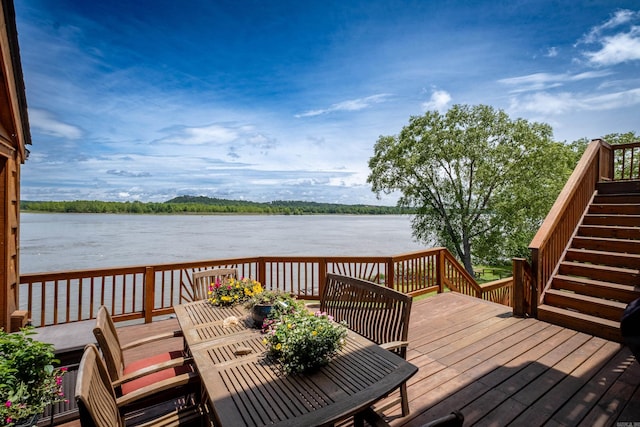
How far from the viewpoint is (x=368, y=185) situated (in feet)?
49.1

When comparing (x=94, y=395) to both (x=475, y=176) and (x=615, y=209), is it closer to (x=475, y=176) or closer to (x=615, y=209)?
(x=615, y=209)

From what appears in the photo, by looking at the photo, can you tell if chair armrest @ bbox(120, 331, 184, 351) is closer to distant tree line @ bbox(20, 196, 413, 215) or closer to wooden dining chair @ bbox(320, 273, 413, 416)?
wooden dining chair @ bbox(320, 273, 413, 416)

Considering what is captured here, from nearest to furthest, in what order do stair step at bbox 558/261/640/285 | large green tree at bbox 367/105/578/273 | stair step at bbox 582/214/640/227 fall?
stair step at bbox 558/261/640/285
stair step at bbox 582/214/640/227
large green tree at bbox 367/105/578/273

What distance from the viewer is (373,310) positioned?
263 centimetres

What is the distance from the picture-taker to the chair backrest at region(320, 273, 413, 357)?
7.56 feet

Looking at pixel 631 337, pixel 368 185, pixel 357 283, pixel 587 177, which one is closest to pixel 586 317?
pixel 631 337

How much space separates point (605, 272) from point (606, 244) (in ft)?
2.08

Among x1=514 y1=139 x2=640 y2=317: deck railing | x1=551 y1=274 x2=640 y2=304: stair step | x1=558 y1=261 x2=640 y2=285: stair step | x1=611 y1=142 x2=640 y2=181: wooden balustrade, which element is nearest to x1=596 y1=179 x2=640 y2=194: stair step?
x1=514 y1=139 x2=640 y2=317: deck railing

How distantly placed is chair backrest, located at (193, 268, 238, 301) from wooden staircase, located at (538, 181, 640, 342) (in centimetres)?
435

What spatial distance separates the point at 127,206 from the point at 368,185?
27.0 meters

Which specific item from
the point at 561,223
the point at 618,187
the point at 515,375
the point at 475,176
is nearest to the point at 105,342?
the point at 515,375

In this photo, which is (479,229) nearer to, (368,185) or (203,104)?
(368,185)

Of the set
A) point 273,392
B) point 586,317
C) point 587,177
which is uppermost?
point 587,177

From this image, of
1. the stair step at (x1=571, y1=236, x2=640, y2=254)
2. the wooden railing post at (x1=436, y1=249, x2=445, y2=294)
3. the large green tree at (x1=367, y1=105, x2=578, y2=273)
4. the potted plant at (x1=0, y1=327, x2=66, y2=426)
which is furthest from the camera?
the large green tree at (x1=367, y1=105, x2=578, y2=273)
